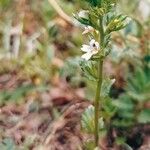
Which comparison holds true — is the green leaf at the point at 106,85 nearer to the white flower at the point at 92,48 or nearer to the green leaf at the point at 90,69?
the green leaf at the point at 90,69

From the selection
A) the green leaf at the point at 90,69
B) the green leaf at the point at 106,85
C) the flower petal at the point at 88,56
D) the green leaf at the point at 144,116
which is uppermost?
the flower petal at the point at 88,56

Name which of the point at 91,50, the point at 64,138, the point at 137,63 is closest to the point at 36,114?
the point at 64,138

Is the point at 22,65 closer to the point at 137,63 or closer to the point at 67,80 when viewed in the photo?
the point at 67,80

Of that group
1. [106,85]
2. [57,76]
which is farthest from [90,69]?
[57,76]

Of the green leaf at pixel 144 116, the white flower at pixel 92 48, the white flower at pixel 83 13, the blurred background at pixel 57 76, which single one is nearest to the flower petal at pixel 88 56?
the white flower at pixel 92 48

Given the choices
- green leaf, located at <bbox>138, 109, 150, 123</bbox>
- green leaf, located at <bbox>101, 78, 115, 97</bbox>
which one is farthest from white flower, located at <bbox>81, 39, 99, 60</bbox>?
green leaf, located at <bbox>138, 109, 150, 123</bbox>

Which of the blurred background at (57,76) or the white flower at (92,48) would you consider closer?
the white flower at (92,48)

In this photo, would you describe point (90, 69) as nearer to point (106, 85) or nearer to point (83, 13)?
point (106, 85)

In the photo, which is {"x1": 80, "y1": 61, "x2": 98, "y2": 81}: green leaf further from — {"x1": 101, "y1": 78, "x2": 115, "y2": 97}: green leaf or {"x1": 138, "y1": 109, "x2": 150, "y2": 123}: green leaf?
{"x1": 138, "y1": 109, "x2": 150, "y2": 123}: green leaf
